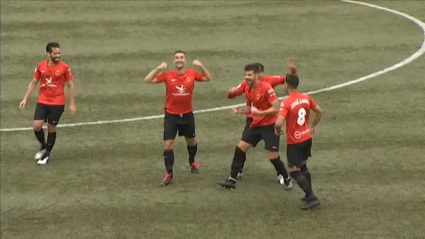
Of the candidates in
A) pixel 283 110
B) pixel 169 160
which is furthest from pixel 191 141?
pixel 283 110

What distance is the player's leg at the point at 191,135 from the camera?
47.7 ft

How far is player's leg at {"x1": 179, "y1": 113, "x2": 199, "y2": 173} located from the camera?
14539 millimetres

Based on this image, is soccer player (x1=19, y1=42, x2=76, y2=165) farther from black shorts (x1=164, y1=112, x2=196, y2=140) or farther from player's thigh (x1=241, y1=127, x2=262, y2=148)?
player's thigh (x1=241, y1=127, x2=262, y2=148)

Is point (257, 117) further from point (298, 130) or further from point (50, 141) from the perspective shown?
point (50, 141)

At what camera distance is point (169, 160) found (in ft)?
47.3

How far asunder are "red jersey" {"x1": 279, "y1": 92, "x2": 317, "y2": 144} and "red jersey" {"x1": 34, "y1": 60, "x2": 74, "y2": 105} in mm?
→ 5075

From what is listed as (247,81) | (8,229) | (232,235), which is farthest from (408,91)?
(8,229)

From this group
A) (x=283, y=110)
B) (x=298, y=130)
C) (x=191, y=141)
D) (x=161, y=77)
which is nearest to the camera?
(x=283, y=110)

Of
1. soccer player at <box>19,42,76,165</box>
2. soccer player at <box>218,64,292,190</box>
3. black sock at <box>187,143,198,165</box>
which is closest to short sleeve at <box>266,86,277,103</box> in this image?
soccer player at <box>218,64,292,190</box>

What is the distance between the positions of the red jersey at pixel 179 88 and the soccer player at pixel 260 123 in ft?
3.59

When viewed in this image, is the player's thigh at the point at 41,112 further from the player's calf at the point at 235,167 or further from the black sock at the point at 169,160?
the player's calf at the point at 235,167

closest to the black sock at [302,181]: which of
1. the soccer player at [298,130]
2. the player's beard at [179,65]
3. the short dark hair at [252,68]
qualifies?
the soccer player at [298,130]

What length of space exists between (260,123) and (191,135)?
144cm

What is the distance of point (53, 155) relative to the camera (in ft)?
53.9
